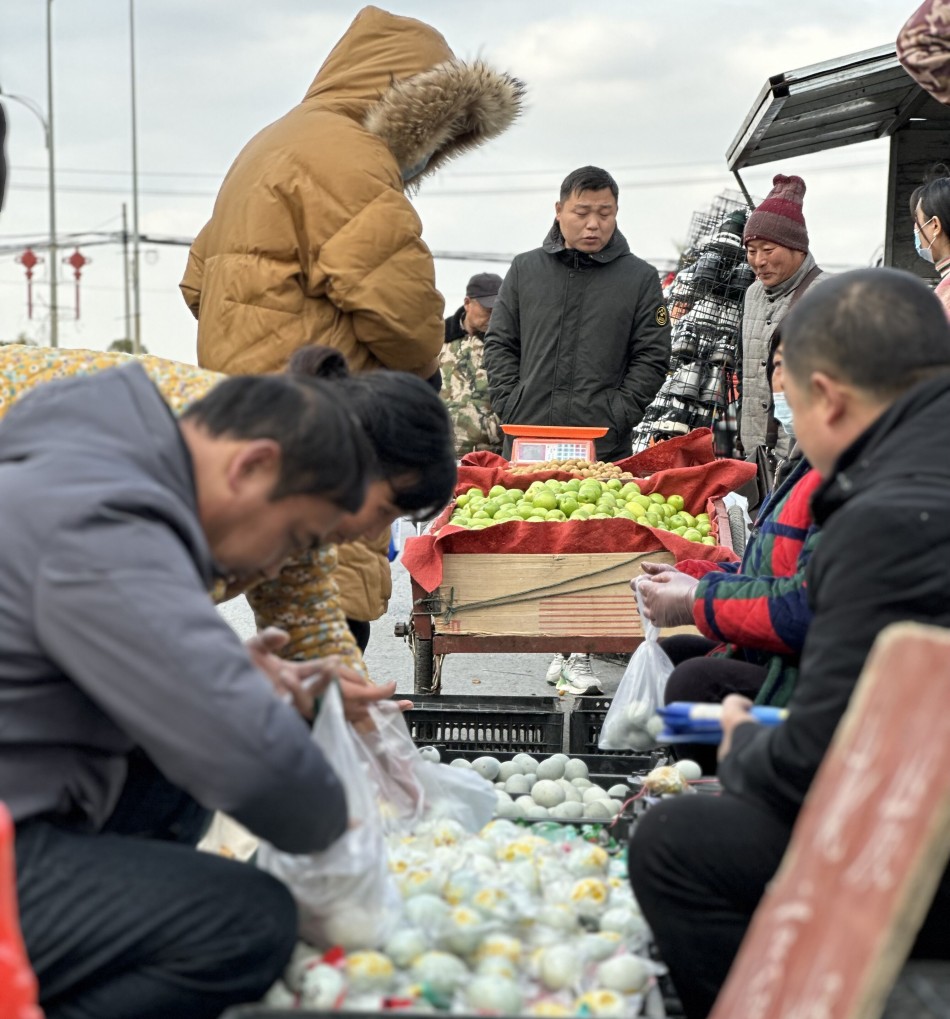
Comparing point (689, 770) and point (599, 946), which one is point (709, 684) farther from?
point (599, 946)

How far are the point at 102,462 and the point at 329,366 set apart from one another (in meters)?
1.07

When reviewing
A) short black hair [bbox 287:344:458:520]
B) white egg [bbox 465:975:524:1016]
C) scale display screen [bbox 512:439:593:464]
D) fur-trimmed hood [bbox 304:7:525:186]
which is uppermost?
fur-trimmed hood [bbox 304:7:525:186]

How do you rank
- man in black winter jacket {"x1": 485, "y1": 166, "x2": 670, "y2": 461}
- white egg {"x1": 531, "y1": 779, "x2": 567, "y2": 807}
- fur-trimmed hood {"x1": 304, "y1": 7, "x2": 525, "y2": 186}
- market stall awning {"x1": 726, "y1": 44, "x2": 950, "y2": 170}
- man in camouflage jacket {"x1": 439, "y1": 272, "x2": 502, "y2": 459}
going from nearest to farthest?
1. white egg {"x1": 531, "y1": 779, "x2": 567, "y2": 807}
2. fur-trimmed hood {"x1": 304, "y1": 7, "x2": 525, "y2": 186}
3. man in black winter jacket {"x1": 485, "y1": 166, "x2": 670, "y2": 461}
4. market stall awning {"x1": 726, "y1": 44, "x2": 950, "y2": 170}
5. man in camouflage jacket {"x1": 439, "y1": 272, "x2": 502, "y2": 459}

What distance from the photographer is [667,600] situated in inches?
146

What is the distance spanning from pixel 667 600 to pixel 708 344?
428cm

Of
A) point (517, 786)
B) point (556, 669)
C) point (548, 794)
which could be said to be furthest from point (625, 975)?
point (556, 669)

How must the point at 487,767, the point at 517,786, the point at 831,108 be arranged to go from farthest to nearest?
the point at 831,108 → the point at 487,767 → the point at 517,786

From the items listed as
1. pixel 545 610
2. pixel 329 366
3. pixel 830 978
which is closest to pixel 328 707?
pixel 329 366

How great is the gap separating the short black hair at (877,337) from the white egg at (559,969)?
1.05m

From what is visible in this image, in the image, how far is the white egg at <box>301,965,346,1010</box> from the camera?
2.02m

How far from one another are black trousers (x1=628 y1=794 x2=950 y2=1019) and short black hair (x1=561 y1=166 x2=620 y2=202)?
459 centimetres

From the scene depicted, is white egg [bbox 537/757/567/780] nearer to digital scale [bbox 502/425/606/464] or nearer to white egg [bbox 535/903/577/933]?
white egg [bbox 535/903/577/933]

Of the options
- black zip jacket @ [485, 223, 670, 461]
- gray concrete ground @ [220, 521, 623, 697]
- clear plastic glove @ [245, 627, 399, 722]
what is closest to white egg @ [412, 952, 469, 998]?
clear plastic glove @ [245, 627, 399, 722]

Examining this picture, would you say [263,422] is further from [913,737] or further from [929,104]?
[929,104]
